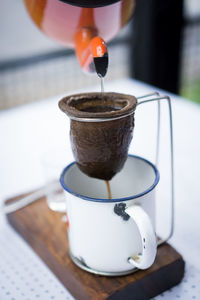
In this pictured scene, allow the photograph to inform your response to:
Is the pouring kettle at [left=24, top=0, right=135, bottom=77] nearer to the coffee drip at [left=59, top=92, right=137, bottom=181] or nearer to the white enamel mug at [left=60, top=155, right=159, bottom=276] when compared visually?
the coffee drip at [left=59, top=92, right=137, bottom=181]

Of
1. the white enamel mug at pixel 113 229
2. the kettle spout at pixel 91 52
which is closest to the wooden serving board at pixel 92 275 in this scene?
the white enamel mug at pixel 113 229

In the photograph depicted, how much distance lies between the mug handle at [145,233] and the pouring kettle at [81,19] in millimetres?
202

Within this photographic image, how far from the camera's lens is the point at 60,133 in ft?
3.16

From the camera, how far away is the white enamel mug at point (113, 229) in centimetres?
43

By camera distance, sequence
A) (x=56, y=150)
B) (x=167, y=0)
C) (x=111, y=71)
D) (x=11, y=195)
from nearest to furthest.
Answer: (x=11, y=195)
(x=56, y=150)
(x=167, y=0)
(x=111, y=71)

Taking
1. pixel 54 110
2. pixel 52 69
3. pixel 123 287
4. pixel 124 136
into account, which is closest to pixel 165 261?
pixel 123 287

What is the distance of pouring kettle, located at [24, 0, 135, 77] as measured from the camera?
0.53 metres

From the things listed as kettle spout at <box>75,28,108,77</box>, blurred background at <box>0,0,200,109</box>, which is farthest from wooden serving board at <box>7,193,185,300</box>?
blurred background at <box>0,0,200,109</box>

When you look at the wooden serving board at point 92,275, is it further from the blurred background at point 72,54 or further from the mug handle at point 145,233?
the blurred background at point 72,54

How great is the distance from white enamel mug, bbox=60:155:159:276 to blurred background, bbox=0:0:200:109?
3.77 ft

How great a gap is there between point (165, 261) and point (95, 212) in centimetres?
13

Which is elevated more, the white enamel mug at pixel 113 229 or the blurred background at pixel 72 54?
the white enamel mug at pixel 113 229

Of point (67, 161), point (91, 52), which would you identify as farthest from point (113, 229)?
point (67, 161)

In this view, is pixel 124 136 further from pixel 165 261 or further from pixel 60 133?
pixel 60 133
